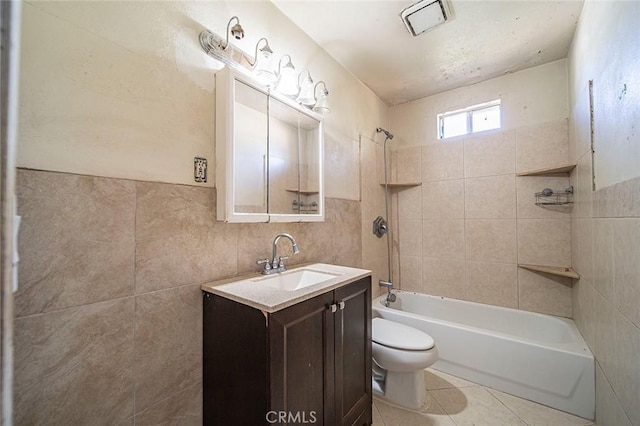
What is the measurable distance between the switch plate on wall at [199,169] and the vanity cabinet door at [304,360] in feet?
2.24

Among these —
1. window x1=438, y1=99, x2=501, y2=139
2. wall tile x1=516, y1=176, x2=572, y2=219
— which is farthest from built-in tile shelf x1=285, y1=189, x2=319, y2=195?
wall tile x1=516, y1=176, x2=572, y2=219

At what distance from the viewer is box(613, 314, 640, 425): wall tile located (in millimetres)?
912

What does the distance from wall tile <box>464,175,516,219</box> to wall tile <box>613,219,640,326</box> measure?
1.18 meters

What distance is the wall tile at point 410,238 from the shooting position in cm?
265

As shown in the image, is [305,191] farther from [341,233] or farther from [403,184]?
[403,184]

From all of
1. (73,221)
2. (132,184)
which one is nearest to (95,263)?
(73,221)

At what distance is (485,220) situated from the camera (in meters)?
2.30

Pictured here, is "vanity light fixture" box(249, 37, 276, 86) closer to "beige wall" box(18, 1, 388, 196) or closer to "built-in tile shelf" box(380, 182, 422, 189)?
"beige wall" box(18, 1, 388, 196)

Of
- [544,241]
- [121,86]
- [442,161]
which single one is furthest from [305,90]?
[544,241]

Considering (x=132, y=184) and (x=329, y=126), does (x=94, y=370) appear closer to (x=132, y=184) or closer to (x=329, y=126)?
(x=132, y=184)

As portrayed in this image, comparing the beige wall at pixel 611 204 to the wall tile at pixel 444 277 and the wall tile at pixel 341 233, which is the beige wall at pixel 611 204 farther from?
the wall tile at pixel 341 233

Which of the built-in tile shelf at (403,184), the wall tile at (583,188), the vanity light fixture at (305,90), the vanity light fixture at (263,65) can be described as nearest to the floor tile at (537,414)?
the wall tile at (583,188)

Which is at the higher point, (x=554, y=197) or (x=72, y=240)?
(x=554, y=197)

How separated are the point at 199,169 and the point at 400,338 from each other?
5.05ft
